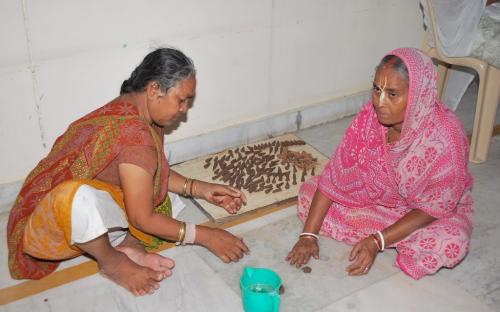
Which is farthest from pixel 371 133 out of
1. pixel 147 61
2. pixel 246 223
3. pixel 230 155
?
pixel 230 155

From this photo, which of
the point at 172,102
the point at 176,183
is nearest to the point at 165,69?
the point at 172,102

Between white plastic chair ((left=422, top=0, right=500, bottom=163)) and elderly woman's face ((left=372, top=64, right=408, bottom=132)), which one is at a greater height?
elderly woman's face ((left=372, top=64, right=408, bottom=132))

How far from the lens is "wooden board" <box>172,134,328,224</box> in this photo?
3479 mm

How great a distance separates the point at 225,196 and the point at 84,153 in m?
0.96

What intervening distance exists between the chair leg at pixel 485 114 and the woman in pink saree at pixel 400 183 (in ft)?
3.84

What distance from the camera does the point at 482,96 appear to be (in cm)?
396

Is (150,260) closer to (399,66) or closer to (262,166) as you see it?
(262,166)

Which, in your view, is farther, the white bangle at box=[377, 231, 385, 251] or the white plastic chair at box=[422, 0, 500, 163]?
the white plastic chair at box=[422, 0, 500, 163]

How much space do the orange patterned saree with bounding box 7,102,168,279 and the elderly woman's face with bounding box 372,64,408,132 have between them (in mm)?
1093

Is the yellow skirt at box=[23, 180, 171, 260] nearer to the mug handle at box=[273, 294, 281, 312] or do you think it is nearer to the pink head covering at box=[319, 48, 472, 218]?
the mug handle at box=[273, 294, 281, 312]

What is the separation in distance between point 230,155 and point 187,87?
1621 mm

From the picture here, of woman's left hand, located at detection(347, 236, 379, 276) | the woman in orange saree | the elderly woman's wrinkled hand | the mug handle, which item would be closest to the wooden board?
the elderly woman's wrinkled hand

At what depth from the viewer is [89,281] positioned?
2803 millimetres

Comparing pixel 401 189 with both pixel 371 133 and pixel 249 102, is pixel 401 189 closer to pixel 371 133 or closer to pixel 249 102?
pixel 371 133
